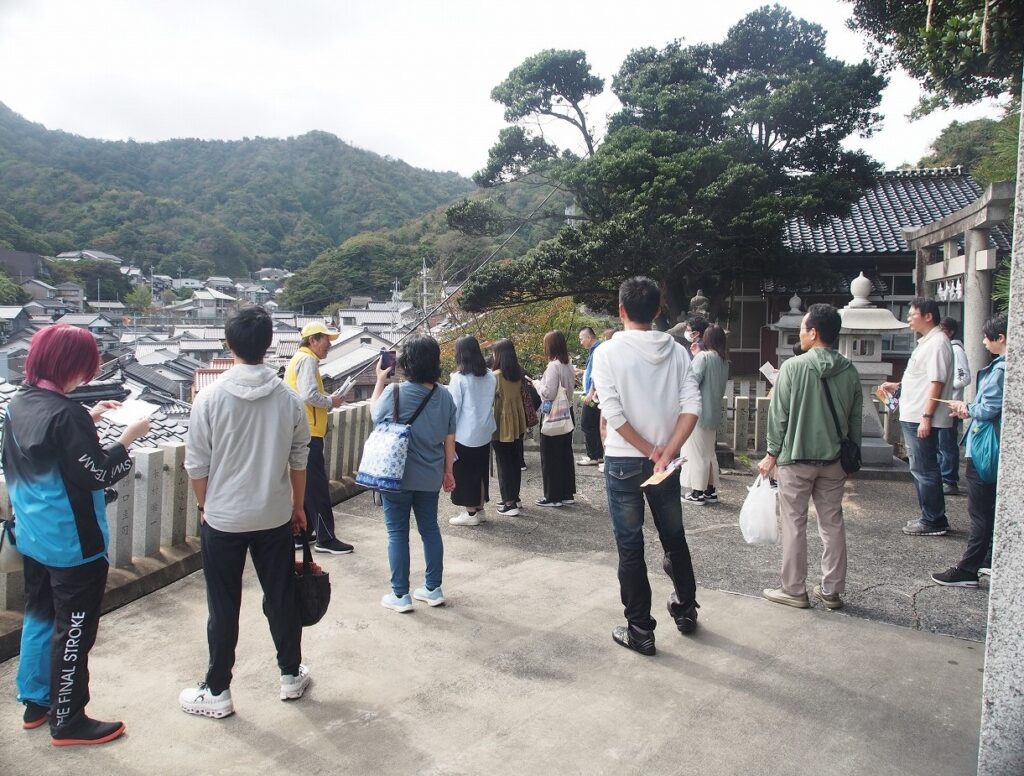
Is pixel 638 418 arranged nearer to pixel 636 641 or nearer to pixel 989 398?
pixel 636 641

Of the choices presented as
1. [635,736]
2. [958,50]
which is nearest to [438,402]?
[635,736]

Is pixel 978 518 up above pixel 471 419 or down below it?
below

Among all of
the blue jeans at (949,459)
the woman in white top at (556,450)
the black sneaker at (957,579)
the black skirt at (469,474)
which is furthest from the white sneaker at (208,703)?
the blue jeans at (949,459)

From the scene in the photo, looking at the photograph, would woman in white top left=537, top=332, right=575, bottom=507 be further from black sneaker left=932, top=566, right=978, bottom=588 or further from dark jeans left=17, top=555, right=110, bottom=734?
dark jeans left=17, top=555, right=110, bottom=734

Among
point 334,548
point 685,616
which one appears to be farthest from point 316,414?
point 685,616

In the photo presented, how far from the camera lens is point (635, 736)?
109 inches

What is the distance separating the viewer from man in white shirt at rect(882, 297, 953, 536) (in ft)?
17.6

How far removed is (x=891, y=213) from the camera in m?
19.5

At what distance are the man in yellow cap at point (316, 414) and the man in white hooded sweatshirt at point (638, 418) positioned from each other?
2.14m

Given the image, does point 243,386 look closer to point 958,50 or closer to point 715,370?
point 715,370

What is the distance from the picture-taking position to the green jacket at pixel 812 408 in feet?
13.0

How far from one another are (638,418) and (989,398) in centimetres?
228

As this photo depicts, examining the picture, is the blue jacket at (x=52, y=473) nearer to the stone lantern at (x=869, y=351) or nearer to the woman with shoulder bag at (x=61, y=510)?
the woman with shoulder bag at (x=61, y=510)

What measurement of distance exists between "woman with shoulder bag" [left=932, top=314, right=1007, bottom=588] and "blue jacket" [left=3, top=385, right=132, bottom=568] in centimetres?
448
